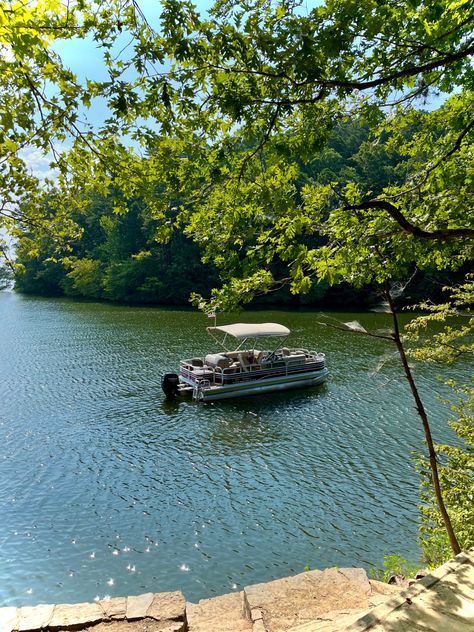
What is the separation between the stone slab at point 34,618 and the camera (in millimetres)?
6035

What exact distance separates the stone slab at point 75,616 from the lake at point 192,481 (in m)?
3.39

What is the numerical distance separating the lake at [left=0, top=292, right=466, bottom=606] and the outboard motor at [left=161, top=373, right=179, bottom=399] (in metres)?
0.48

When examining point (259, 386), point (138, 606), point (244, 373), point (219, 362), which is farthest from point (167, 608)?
point (259, 386)

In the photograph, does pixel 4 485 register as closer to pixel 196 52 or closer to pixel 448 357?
pixel 448 357

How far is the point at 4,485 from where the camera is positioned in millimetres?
14383

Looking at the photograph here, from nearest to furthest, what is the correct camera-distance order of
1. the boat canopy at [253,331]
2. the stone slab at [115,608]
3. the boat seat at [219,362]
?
the stone slab at [115,608] < the boat seat at [219,362] < the boat canopy at [253,331]

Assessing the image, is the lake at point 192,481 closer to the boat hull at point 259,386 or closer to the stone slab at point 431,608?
the boat hull at point 259,386

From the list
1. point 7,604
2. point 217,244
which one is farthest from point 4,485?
point 217,244

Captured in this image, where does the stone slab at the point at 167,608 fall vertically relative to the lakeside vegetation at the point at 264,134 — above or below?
below

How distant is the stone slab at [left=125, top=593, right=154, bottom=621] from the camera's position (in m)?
6.42

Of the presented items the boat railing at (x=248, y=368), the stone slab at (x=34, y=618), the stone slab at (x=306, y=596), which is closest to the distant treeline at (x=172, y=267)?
the boat railing at (x=248, y=368)

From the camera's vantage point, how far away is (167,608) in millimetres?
6551

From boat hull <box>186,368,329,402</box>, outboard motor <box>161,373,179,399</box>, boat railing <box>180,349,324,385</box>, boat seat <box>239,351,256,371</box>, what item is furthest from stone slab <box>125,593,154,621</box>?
boat seat <box>239,351,256,371</box>

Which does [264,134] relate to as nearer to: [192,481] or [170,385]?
[192,481]
